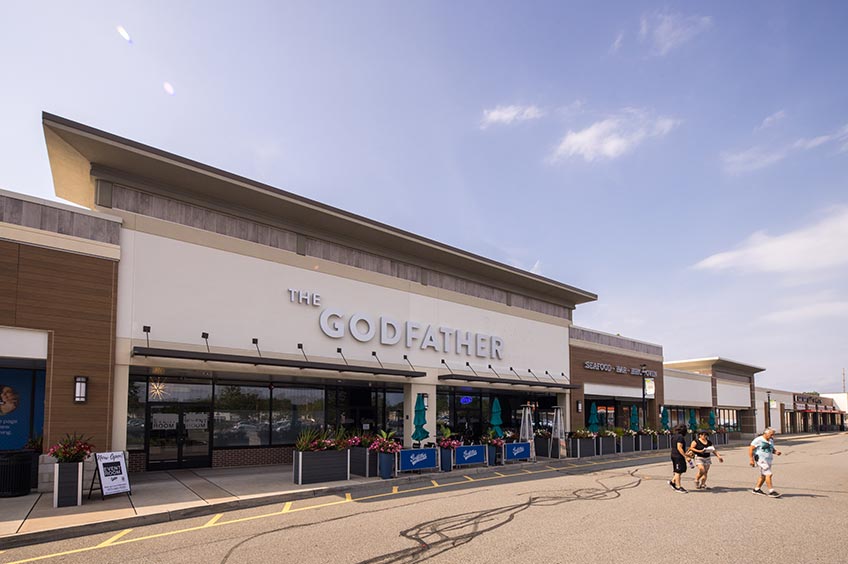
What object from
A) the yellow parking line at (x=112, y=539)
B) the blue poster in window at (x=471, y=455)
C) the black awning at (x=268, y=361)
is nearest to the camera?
the yellow parking line at (x=112, y=539)

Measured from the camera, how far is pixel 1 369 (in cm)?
1602

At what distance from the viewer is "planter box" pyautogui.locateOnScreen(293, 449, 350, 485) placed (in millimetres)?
15797

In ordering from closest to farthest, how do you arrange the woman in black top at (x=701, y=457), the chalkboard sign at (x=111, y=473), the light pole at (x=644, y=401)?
1. the chalkboard sign at (x=111, y=473)
2. the woman in black top at (x=701, y=457)
3. the light pole at (x=644, y=401)

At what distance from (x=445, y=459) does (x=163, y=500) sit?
9199 millimetres

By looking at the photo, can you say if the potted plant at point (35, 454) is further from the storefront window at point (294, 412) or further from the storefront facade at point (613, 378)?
the storefront facade at point (613, 378)

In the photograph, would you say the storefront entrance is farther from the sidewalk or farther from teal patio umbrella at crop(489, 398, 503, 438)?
teal patio umbrella at crop(489, 398, 503, 438)

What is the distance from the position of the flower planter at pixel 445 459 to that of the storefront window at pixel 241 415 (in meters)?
6.35

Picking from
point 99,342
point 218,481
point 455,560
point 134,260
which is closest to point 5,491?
point 99,342

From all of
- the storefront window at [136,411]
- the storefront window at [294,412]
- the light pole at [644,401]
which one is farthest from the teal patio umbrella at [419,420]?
the light pole at [644,401]

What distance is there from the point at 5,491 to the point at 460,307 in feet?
55.9

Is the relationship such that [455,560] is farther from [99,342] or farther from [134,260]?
[134,260]

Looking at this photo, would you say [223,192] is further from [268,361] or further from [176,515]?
[176,515]

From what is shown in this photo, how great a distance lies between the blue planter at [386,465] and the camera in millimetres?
17375

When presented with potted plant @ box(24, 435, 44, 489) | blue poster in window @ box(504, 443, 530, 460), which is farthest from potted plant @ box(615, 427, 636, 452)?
potted plant @ box(24, 435, 44, 489)
